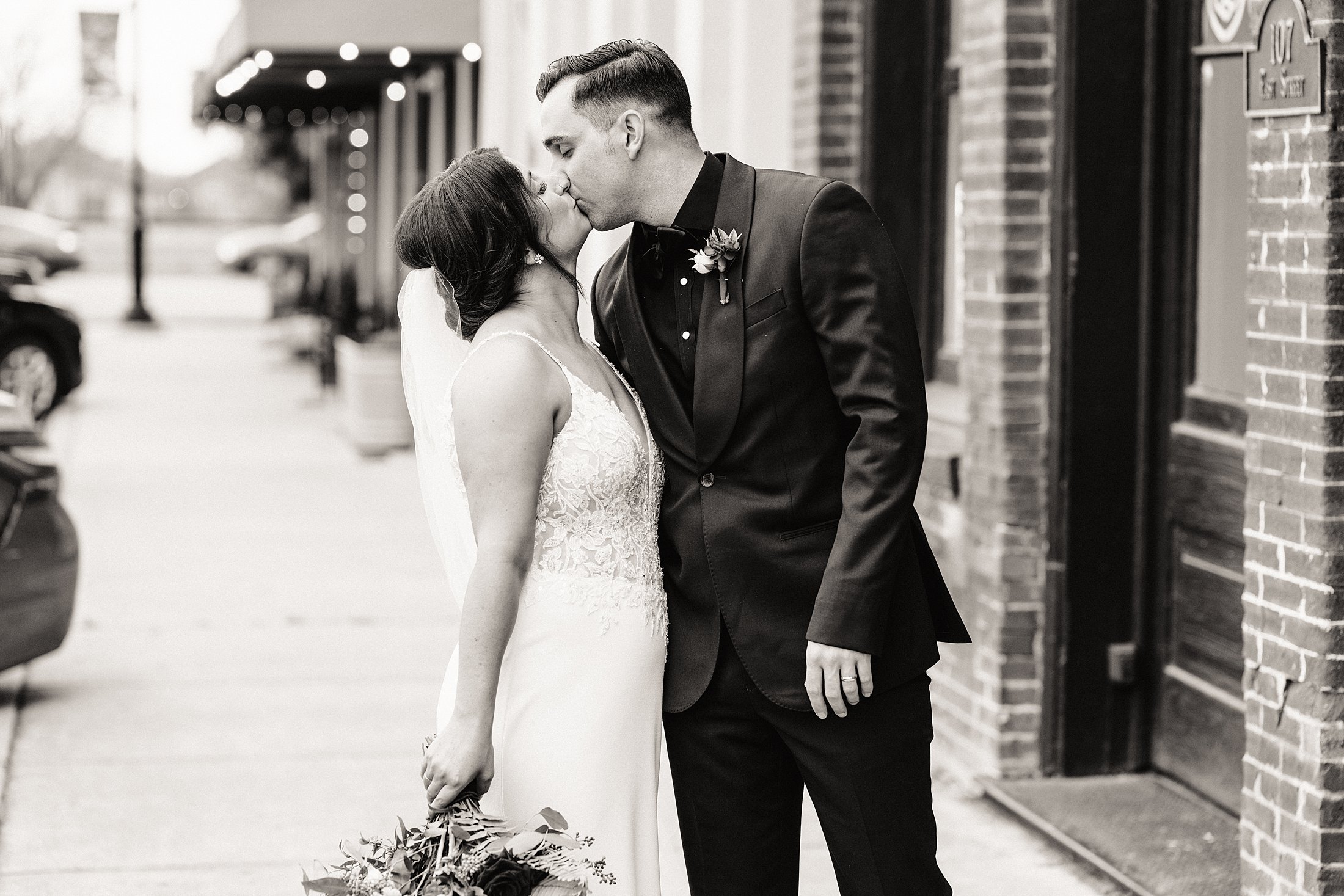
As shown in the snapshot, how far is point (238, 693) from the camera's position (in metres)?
7.21

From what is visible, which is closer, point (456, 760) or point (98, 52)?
point (456, 760)

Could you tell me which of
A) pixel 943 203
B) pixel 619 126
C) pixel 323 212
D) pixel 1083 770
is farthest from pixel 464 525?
pixel 323 212

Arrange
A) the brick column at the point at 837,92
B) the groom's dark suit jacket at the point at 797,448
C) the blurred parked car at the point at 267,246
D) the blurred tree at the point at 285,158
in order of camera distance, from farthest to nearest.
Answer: the blurred parked car at the point at 267,246, the blurred tree at the point at 285,158, the brick column at the point at 837,92, the groom's dark suit jacket at the point at 797,448

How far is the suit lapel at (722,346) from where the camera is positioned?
316cm

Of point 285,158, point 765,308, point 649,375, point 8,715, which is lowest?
point 8,715

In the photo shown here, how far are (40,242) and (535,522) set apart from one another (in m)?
44.4

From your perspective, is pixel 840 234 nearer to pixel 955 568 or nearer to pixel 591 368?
pixel 591 368

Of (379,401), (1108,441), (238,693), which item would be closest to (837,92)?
(1108,441)

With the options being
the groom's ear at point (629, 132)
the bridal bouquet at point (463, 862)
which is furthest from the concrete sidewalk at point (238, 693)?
the groom's ear at point (629, 132)

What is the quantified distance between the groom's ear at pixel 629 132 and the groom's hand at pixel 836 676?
0.94 metres

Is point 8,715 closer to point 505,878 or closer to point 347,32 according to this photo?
point 505,878

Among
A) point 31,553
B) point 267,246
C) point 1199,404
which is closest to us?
point 1199,404

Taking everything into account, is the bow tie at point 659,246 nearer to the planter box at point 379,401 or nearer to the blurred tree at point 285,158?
the planter box at point 379,401

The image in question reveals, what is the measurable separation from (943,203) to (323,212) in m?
22.5
